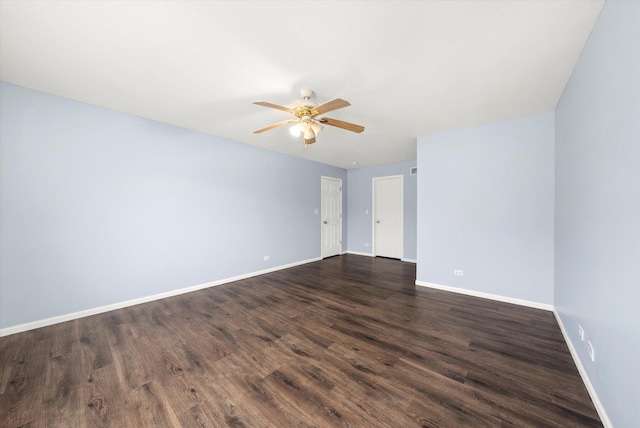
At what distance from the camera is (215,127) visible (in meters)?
3.51

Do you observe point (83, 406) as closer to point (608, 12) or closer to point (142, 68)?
point (142, 68)

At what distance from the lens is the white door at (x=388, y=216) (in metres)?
5.80

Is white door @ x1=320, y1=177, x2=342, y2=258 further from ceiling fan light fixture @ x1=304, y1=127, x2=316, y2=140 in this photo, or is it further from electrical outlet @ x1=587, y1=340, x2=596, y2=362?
electrical outlet @ x1=587, y1=340, x2=596, y2=362

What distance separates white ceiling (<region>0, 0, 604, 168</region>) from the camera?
57.1 inches

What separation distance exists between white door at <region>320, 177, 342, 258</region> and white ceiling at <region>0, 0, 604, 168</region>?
323 centimetres

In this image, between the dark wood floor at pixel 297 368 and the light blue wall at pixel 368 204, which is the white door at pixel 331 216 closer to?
the light blue wall at pixel 368 204

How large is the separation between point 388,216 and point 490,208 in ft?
9.33

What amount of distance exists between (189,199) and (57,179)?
1397mm

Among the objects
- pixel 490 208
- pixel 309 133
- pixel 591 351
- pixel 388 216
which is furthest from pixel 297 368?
pixel 388 216

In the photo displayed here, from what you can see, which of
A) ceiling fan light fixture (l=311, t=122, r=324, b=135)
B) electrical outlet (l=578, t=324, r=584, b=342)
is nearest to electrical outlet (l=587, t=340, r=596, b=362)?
electrical outlet (l=578, t=324, r=584, b=342)

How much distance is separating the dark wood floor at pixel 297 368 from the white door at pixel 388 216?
9.31ft

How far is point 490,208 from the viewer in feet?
10.6

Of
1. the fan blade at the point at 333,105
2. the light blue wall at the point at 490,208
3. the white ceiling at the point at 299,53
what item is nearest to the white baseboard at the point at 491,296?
the light blue wall at the point at 490,208

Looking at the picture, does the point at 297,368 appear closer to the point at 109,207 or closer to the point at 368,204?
the point at 109,207
